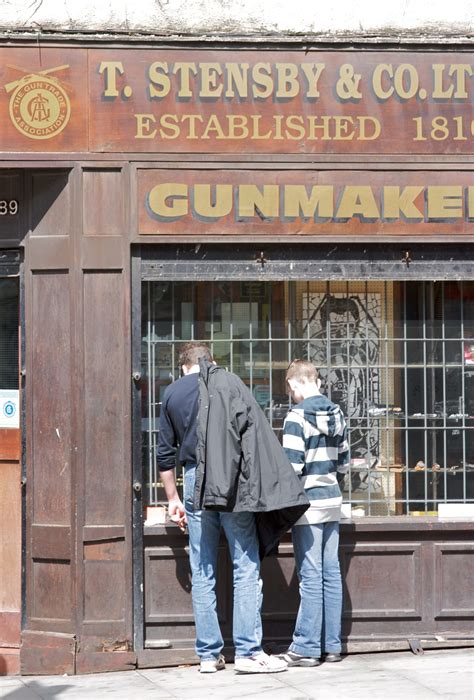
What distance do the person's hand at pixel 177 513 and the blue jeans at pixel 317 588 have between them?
0.68 m

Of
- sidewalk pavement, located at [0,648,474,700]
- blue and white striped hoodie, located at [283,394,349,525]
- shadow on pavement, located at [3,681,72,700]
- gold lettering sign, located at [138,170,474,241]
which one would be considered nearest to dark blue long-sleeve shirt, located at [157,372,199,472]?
blue and white striped hoodie, located at [283,394,349,525]

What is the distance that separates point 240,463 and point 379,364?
1.37 metres

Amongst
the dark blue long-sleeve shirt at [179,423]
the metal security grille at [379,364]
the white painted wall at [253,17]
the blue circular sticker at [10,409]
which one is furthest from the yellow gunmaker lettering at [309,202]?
the blue circular sticker at [10,409]

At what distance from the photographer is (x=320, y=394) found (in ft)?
24.0

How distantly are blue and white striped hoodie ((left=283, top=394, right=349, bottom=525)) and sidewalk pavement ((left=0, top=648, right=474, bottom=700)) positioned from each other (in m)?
0.91

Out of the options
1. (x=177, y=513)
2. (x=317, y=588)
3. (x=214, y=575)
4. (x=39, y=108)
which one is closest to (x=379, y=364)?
(x=317, y=588)

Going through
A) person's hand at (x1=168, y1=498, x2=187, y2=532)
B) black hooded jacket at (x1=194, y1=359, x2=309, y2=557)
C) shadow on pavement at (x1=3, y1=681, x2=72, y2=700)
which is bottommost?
shadow on pavement at (x1=3, y1=681, x2=72, y2=700)

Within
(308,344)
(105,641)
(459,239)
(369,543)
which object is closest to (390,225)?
(459,239)

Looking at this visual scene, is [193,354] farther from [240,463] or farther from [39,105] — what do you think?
[39,105]

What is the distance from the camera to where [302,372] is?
7.23 metres

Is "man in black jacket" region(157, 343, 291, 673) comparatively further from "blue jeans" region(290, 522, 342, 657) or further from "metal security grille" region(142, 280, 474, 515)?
"metal security grille" region(142, 280, 474, 515)

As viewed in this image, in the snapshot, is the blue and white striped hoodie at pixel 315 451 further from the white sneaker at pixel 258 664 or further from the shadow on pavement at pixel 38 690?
the shadow on pavement at pixel 38 690

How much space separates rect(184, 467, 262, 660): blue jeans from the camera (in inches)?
275

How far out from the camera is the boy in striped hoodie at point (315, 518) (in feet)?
23.3
